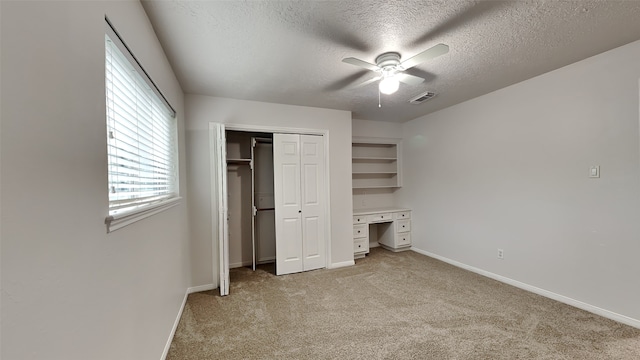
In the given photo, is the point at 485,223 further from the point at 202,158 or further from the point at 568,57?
the point at 202,158

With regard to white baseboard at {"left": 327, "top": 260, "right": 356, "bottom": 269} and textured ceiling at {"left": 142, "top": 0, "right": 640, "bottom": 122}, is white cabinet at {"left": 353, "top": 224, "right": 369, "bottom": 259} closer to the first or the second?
white baseboard at {"left": 327, "top": 260, "right": 356, "bottom": 269}

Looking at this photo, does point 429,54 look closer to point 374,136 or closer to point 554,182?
point 554,182

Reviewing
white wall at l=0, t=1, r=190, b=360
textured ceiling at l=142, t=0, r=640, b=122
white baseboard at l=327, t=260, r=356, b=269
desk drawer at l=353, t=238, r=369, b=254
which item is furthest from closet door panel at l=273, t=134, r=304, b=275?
white wall at l=0, t=1, r=190, b=360

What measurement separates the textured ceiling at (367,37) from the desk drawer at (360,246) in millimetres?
2588

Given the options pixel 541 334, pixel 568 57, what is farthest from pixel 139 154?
pixel 568 57

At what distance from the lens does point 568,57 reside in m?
2.35

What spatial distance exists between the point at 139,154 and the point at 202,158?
155 cm

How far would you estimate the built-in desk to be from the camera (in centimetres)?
428

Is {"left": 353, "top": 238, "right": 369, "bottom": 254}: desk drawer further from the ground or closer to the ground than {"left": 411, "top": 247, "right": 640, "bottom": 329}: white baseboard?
further from the ground

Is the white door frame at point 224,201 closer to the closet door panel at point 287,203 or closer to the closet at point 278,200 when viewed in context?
the closet at point 278,200

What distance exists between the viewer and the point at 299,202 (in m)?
3.67

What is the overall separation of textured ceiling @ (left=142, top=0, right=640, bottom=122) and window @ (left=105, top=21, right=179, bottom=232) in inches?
Result: 19.2

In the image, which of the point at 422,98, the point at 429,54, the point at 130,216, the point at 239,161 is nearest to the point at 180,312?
the point at 130,216

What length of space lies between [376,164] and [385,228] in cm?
127
